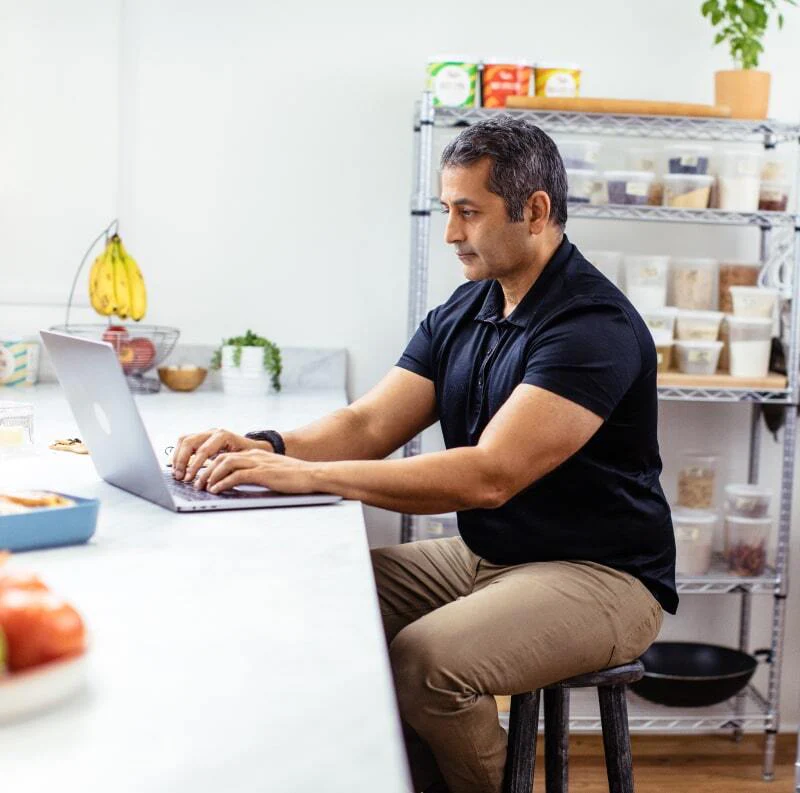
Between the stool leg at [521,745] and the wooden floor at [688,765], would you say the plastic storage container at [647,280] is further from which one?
the stool leg at [521,745]

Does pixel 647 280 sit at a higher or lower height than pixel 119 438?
higher

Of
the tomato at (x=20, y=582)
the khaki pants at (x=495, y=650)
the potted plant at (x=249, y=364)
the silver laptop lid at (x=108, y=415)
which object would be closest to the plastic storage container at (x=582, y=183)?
the potted plant at (x=249, y=364)

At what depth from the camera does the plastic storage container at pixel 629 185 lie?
2990 millimetres

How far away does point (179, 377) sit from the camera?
315cm

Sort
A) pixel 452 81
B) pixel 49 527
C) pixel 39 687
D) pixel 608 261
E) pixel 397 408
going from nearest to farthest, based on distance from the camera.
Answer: pixel 39 687 < pixel 49 527 < pixel 397 408 < pixel 452 81 < pixel 608 261

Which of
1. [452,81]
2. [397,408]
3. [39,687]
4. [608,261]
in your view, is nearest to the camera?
[39,687]

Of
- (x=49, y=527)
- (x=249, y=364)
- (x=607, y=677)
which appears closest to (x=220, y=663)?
(x=49, y=527)

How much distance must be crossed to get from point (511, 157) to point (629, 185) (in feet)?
3.41

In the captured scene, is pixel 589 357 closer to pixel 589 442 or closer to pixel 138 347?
pixel 589 442

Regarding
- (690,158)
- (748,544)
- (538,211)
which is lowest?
(748,544)

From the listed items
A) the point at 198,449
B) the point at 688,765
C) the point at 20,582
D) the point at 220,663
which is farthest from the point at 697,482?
the point at 20,582

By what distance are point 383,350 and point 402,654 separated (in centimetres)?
173

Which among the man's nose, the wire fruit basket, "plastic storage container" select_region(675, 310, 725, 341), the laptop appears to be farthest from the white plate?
"plastic storage container" select_region(675, 310, 725, 341)

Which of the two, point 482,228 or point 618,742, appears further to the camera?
point 482,228
